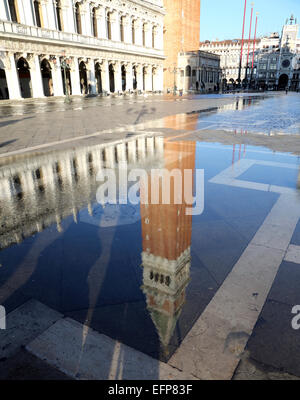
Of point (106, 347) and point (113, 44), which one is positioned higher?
point (113, 44)

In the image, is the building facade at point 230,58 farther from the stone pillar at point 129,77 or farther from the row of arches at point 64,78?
the stone pillar at point 129,77

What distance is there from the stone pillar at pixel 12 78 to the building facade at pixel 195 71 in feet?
143

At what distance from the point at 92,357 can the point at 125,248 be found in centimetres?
165

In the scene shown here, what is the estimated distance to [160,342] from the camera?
238 cm

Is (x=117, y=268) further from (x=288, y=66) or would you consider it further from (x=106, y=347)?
(x=288, y=66)

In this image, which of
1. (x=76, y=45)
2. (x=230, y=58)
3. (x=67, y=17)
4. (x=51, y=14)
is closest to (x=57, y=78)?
(x=76, y=45)

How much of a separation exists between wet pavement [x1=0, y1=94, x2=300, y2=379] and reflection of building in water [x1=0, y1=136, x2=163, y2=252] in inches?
1.4

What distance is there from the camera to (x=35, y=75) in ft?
109

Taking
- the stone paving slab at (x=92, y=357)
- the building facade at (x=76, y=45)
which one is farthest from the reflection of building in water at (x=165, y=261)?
the building facade at (x=76, y=45)

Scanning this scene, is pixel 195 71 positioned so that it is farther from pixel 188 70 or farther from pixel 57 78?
pixel 57 78

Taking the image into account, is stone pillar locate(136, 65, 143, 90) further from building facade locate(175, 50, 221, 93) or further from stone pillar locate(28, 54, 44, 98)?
stone pillar locate(28, 54, 44, 98)

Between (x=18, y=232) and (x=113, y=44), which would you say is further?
(x=113, y=44)
